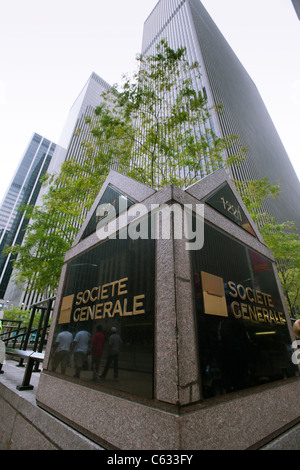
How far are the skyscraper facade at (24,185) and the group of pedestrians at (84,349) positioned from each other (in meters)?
87.9

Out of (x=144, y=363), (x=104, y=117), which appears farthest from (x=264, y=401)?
(x=104, y=117)

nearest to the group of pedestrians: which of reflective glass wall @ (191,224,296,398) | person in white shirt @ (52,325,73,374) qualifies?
person in white shirt @ (52,325,73,374)

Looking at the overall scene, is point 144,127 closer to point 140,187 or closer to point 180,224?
point 140,187

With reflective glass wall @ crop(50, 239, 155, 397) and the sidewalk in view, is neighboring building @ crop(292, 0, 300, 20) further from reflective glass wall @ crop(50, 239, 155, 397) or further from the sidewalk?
the sidewalk

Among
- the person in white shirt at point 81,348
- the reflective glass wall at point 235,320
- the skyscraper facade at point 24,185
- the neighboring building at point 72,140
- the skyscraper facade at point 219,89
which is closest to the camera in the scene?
the reflective glass wall at point 235,320

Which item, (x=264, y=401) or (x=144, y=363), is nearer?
(x=144, y=363)

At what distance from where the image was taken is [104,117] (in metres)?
7.63

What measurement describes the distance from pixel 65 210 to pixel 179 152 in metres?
5.80

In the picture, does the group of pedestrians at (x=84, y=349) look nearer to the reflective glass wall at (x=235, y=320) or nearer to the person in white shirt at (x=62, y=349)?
the person in white shirt at (x=62, y=349)

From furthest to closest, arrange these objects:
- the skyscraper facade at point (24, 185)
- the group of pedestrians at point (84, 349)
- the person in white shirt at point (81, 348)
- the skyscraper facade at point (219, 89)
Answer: the skyscraper facade at point (24, 185) < the skyscraper facade at point (219, 89) < the person in white shirt at point (81, 348) < the group of pedestrians at point (84, 349)

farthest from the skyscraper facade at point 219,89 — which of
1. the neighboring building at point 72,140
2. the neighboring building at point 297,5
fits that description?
the neighboring building at point 297,5

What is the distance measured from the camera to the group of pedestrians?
213cm

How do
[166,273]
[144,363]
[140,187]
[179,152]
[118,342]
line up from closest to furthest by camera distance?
[144,363] < [166,273] < [118,342] < [140,187] < [179,152]

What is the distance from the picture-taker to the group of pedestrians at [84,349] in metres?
2.13
